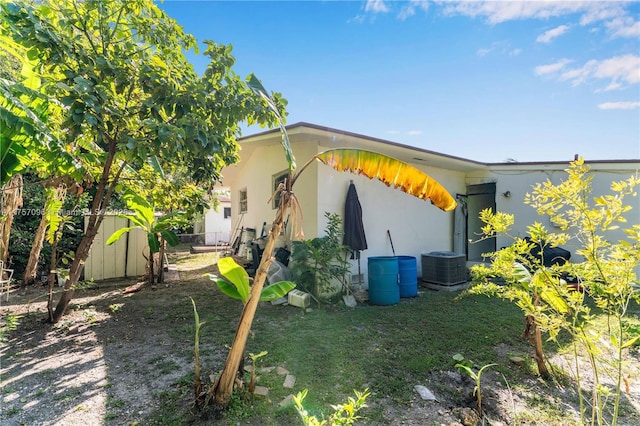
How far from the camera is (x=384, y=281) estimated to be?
623cm

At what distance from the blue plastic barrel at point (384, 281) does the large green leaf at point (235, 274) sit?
408cm

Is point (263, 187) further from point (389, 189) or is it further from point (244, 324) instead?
point (244, 324)

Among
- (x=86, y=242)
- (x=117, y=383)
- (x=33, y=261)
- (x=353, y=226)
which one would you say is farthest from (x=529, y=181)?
(x=33, y=261)

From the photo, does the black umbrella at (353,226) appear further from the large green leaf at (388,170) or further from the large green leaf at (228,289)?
the large green leaf at (228,289)

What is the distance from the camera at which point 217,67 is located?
14.6ft

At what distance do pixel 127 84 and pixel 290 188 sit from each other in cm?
292

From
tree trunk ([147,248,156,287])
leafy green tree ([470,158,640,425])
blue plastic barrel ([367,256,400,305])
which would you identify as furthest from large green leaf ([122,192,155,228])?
leafy green tree ([470,158,640,425])

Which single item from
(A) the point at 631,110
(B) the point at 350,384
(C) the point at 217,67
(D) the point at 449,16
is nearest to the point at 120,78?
(C) the point at 217,67

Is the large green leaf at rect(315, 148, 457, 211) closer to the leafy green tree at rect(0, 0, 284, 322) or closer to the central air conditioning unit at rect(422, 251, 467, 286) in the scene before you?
the leafy green tree at rect(0, 0, 284, 322)

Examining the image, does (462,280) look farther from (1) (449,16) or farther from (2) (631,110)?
(1) (449,16)

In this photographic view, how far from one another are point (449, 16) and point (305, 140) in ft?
12.5

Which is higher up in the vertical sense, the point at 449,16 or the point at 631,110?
the point at 449,16

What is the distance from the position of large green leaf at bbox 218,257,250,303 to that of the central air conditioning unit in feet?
20.7

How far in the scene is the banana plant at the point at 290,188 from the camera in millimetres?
2539
